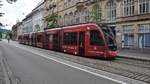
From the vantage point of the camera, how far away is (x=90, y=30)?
92.6 feet

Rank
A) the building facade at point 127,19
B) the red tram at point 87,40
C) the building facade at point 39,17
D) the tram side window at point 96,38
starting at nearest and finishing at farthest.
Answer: the red tram at point 87,40, the tram side window at point 96,38, the building facade at point 127,19, the building facade at point 39,17

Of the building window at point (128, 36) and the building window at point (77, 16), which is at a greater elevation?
the building window at point (77, 16)

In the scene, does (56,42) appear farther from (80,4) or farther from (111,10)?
(80,4)

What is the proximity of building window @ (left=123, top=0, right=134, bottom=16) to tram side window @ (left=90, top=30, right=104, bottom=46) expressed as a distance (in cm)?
1873

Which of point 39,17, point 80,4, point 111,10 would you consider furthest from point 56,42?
point 39,17

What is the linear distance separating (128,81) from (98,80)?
1.19 meters

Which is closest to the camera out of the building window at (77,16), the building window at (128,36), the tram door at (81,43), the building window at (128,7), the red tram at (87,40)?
the red tram at (87,40)

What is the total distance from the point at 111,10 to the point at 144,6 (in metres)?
8.77

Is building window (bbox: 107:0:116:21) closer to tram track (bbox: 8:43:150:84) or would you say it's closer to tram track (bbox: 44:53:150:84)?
tram track (bbox: 8:43:150:84)

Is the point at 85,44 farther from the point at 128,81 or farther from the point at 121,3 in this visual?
the point at 121,3

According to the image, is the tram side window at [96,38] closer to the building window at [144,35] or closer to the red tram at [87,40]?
the red tram at [87,40]

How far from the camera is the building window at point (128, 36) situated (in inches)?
1783

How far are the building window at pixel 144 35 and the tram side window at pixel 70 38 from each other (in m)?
11.5

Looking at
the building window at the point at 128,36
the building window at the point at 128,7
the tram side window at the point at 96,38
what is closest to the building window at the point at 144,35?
the building window at the point at 128,36
